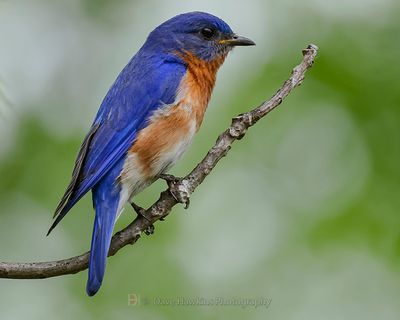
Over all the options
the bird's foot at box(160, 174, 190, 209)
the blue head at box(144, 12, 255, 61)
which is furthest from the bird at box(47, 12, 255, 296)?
the bird's foot at box(160, 174, 190, 209)

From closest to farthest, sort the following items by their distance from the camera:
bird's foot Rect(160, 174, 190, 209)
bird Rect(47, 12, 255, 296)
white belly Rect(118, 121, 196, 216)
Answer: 1. bird's foot Rect(160, 174, 190, 209)
2. bird Rect(47, 12, 255, 296)
3. white belly Rect(118, 121, 196, 216)

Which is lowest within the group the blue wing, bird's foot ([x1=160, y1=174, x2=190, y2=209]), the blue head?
the blue wing

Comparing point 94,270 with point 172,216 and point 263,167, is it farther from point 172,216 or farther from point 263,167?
point 263,167

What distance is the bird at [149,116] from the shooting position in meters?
4.66

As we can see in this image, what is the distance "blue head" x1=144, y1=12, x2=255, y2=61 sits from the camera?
5695 mm

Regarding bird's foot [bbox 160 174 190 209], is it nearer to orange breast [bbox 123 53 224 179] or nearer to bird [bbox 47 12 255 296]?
bird [bbox 47 12 255 296]

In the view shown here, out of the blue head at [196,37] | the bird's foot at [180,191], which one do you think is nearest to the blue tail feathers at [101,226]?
the bird's foot at [180,191]

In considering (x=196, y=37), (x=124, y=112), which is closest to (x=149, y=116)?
(x=124, y=112)

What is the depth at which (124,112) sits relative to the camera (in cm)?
503

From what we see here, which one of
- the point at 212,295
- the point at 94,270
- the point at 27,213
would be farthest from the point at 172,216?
the point at 94,270

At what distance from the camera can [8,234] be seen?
20.5ft

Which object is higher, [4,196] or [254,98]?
[254,98]

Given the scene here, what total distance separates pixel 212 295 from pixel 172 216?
0.76 metres

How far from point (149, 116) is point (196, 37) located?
39.3 inches
